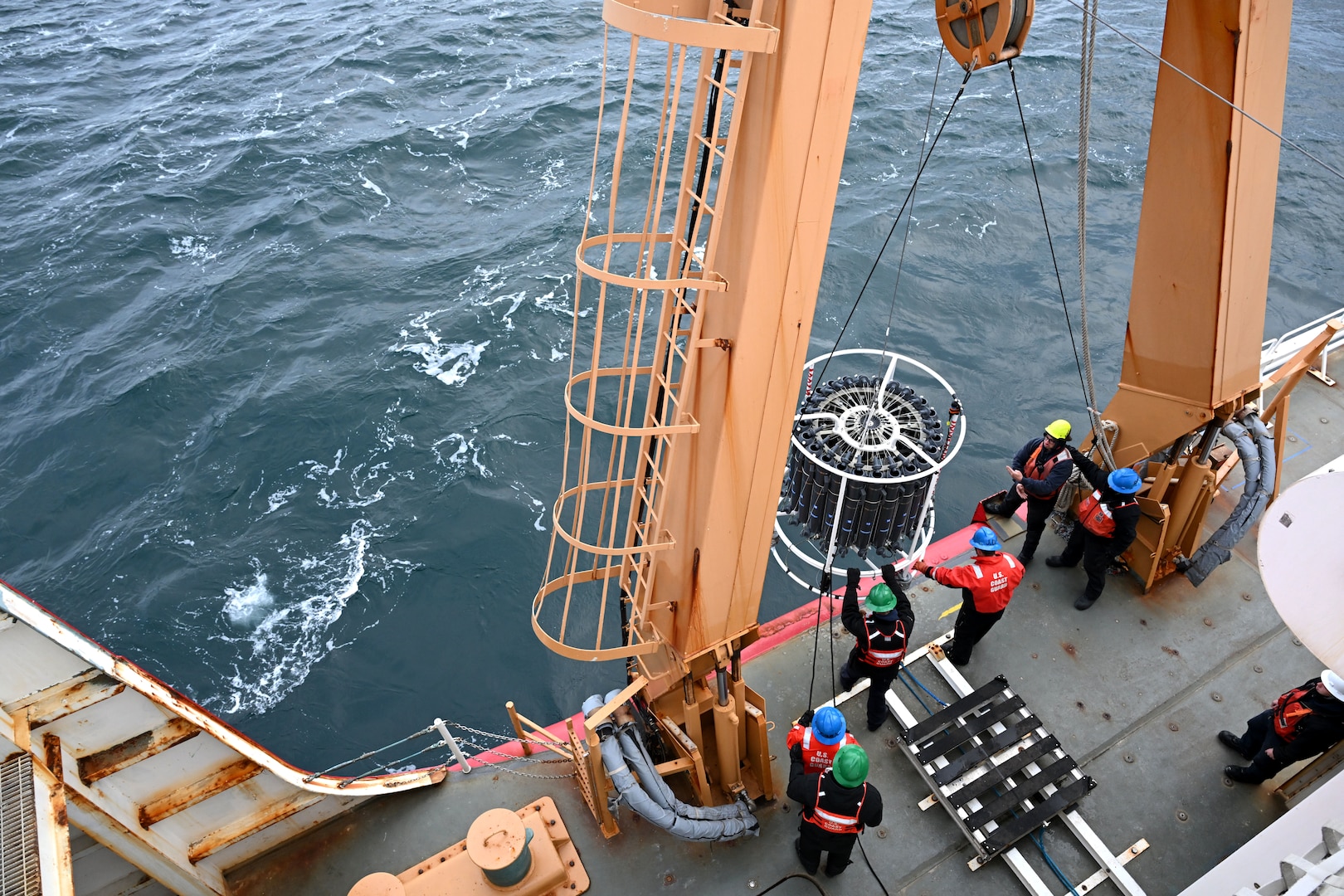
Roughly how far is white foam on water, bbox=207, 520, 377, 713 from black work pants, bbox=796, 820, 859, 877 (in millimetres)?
7532

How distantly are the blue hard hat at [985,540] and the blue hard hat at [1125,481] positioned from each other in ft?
5.19

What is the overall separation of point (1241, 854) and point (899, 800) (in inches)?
106

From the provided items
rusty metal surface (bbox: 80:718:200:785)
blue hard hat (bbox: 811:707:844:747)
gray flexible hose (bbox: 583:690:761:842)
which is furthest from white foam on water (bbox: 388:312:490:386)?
blue hard hat (bbox: 811:707:844:747)

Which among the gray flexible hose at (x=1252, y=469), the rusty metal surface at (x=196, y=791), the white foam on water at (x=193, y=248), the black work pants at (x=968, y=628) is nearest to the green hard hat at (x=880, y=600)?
the black work pants at (x=968, y=628)

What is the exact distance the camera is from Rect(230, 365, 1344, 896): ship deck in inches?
272

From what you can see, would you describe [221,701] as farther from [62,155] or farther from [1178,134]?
[62,155]

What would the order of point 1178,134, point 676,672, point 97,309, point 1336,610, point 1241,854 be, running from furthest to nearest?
point 97,309 < point 1178,134 < point 676,672 < point 1241,854 < point 1336,610

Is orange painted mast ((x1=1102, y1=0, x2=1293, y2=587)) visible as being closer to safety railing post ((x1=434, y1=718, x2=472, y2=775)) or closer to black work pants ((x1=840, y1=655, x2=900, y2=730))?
black work pants ((x1=840, y1=655, x2=900, y2=730))

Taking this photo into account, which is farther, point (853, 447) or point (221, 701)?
point (221, 701)

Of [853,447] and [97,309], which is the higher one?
[853,447]

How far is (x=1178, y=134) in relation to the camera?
7.22m

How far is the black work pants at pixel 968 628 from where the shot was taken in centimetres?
799

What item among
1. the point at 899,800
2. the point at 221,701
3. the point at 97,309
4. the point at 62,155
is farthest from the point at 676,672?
the point at 62,155

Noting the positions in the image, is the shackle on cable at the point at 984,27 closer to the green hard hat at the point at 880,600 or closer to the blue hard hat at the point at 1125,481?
the green hard hat at the point at 880,600
